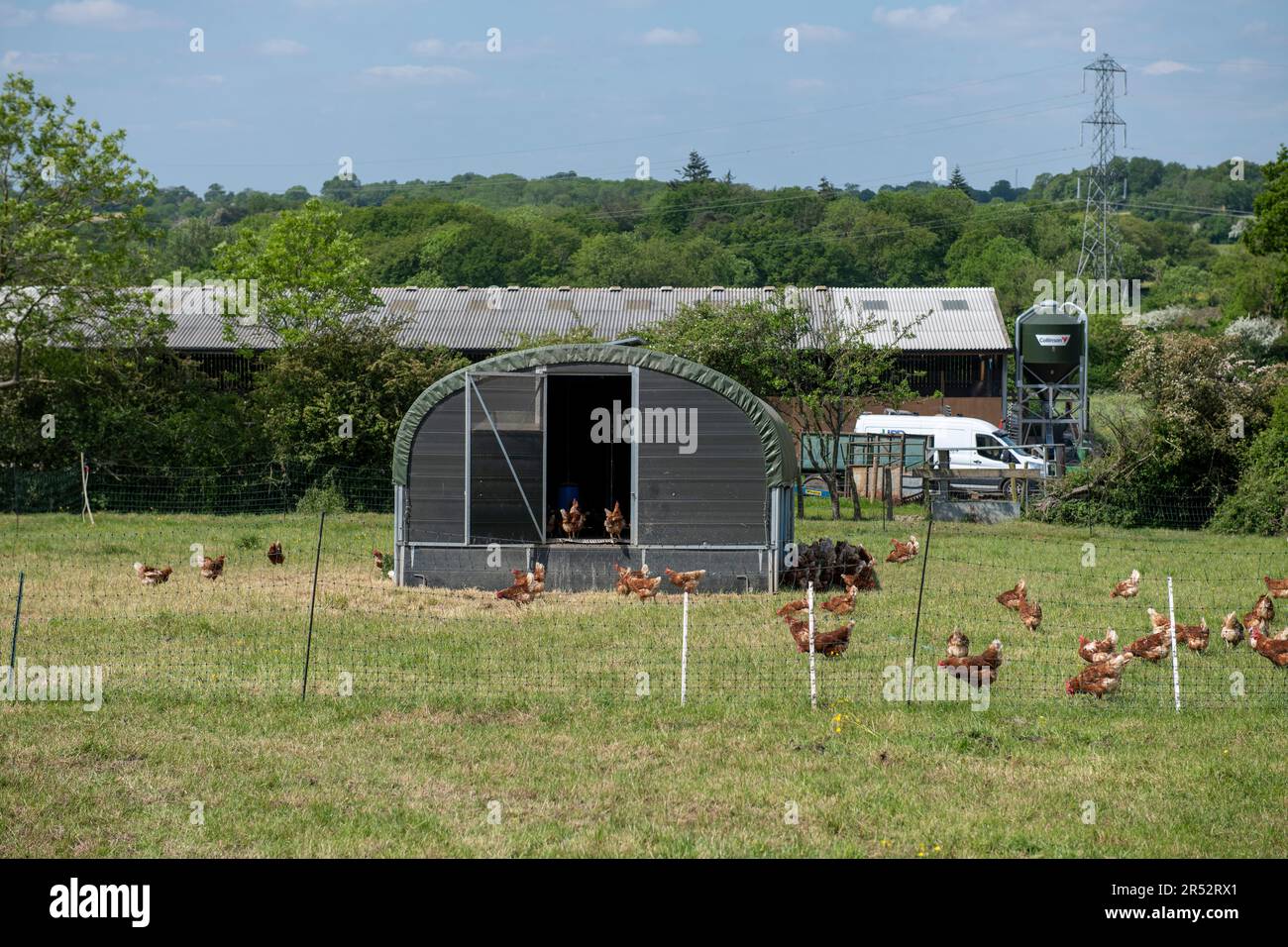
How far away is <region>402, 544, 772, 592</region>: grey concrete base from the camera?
18.4 m

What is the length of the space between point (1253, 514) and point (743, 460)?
15.2 metres

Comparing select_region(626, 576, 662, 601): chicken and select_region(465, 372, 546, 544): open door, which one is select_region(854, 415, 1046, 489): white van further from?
select_region(626, 576, 662, 601): chicken

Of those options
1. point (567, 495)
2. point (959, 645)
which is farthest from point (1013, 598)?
point (567, 495)

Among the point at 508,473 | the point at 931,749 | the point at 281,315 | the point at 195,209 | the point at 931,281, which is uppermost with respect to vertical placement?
the point at 195,209

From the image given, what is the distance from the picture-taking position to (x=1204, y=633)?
13.5 metres

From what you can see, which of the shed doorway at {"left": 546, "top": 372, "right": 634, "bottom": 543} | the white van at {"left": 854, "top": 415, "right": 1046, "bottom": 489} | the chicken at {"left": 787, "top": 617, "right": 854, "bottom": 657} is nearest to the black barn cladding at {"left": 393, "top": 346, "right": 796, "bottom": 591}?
the shed doorway at {"left": 546, "top": 372, "right": 634, "bottom": 543}

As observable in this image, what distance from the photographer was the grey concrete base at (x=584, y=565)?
18375 millimetres

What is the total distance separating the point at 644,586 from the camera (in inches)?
661

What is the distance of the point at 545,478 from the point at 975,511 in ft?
45.9

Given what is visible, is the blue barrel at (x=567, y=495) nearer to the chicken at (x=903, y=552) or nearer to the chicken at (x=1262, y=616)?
the chicken at (x=903, y=552)
